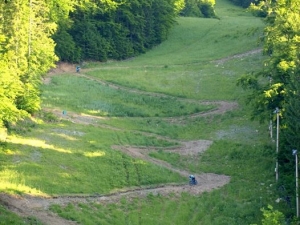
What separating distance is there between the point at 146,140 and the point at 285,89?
582 inches

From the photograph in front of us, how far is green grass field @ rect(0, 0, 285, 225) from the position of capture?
31500 millimetres

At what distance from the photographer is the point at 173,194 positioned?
3491 cm

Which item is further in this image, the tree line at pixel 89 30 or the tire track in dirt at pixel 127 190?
the tree line at pixel 89 30

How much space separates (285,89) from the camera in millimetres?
34312

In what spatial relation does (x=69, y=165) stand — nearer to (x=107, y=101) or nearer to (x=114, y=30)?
(x=107, y=101)

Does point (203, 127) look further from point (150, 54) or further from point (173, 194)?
point (150, 54)

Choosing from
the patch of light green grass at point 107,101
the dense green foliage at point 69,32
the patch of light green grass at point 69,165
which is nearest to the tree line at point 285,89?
the patch of light green grass at point 69,165

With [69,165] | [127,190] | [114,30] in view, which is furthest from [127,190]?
[114,30]

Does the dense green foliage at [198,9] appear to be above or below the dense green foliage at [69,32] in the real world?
above

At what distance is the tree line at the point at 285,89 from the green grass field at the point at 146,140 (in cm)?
240

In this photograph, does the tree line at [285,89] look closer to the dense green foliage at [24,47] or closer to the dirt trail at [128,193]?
the dirt trail at [128,193]

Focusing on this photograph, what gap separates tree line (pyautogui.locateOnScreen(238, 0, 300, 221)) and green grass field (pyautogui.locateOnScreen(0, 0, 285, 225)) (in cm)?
240

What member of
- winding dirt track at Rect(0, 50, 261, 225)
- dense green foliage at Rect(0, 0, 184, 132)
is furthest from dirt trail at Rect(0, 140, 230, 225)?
dense green foliage at Rect(0, 0, 184, 132)

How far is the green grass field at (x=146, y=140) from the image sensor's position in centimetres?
3150
